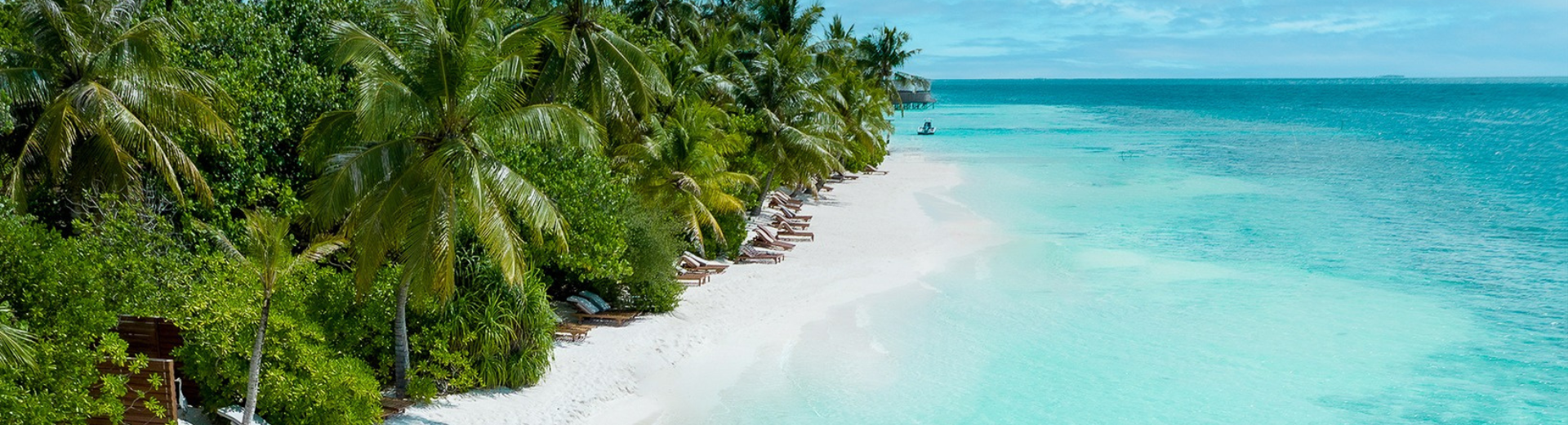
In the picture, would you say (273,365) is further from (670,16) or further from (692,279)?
(670,16)

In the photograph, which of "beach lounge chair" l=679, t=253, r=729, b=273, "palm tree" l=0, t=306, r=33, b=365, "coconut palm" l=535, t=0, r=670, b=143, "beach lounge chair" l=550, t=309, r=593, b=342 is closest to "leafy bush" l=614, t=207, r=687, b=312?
"beach lounge chair" l=550, t=309, r=593, b=342

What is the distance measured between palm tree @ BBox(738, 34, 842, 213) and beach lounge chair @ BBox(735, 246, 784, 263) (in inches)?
218

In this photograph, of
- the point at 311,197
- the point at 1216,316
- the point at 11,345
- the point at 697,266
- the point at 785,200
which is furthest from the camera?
the point at 785,200

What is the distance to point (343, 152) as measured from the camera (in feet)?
45.4

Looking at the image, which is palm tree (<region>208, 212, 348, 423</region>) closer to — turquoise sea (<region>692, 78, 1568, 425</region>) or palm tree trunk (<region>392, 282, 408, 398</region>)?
palm tree trunk (<region>392, 282, 408, 398</region>)

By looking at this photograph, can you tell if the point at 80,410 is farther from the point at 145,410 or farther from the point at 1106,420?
the point at 1106,420

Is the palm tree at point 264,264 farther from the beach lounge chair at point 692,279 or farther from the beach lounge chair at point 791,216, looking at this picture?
the beach lounge chair at point 791,216

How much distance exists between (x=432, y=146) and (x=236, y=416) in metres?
3.71

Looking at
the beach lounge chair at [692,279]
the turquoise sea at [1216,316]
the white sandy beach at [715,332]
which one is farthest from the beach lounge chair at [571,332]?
the beach lounge chair at [692,279]

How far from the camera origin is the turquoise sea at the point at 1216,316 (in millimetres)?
16938

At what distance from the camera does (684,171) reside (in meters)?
24.2

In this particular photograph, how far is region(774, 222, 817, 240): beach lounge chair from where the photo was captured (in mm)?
29906

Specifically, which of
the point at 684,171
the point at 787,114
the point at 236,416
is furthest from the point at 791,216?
the point at 236,416

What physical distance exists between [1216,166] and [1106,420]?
153 ft
